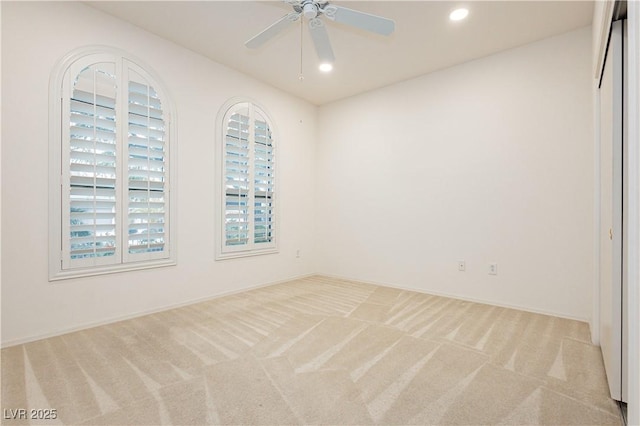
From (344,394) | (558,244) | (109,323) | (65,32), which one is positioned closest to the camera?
(344,394)

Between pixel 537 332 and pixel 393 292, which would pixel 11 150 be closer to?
pixel 393 292

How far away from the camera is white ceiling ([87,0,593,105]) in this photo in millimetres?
2674

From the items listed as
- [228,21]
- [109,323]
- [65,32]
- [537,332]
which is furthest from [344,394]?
[65,32]

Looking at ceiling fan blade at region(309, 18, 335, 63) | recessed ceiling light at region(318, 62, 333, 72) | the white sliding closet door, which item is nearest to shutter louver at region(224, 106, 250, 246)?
recessed ceiling light at region(318, 62, 333, 72)

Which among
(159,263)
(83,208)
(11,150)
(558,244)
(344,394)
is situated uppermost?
(11,150)

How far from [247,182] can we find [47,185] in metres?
2.01

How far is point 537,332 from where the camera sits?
2.59 m

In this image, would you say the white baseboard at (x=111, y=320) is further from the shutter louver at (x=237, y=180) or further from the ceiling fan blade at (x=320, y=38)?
the ceiling fan blade at (x=320, y=38)

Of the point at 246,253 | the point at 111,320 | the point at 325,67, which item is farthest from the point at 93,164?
the point at 325,67

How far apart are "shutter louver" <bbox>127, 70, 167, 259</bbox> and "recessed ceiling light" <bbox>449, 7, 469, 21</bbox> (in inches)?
119

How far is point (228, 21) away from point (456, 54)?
2499 millimetres

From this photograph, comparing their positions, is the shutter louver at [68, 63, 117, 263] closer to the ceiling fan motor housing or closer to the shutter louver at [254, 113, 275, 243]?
the shutter louver at [254, 113, 275, 243]

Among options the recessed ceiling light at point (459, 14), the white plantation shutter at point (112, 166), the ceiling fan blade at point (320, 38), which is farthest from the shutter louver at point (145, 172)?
the recessed ceiling light at point (459, 14)

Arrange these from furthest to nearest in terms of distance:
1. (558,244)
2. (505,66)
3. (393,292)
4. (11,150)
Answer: (393,292)
(505,66)
(558,244)
(11,150)
